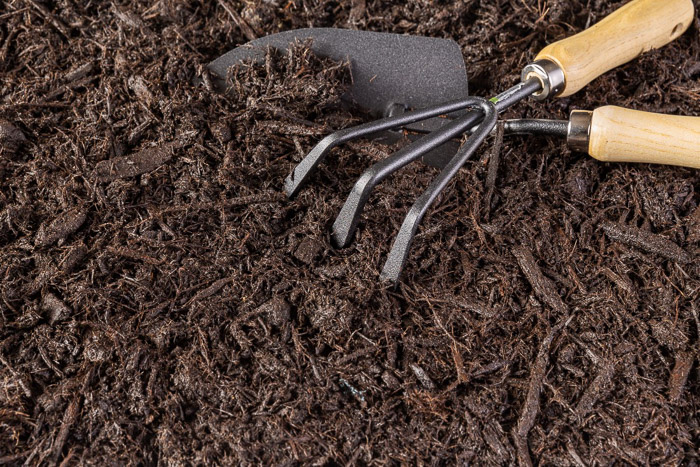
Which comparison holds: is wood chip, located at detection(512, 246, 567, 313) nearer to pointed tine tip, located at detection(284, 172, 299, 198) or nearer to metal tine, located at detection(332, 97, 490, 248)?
metal tine, located at detection(332, 97, 490, 248)

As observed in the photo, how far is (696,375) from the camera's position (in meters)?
1.41

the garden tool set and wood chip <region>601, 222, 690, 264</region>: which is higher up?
the garden tool set

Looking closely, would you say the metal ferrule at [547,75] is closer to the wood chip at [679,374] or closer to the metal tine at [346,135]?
the metal tine at [346,135]

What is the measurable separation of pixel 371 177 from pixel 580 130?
63 centimetres

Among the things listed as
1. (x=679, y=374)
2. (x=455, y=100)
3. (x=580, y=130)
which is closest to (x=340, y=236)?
(x=455, y=100)

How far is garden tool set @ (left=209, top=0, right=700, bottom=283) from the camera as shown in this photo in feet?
4.89

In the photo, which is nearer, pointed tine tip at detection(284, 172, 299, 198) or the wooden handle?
pointed tine tip at detection(284, 172, 299, 198)

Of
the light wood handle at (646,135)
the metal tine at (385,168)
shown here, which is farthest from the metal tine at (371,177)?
the light wood handle at (646,135)

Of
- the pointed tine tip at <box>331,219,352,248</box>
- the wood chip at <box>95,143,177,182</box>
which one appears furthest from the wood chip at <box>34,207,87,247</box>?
the pointed tine tip at <box>331,219,352,248</box>

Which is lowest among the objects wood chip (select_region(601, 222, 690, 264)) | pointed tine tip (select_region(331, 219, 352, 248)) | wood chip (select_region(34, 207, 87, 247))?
A: wood chip (select_region(601, 222, 690, 264))

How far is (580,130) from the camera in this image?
1.63m

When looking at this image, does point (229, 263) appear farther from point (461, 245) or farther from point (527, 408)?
point (527, 408)

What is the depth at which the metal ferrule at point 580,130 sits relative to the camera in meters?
1.63

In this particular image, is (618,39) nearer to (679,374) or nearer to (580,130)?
(580,130)
